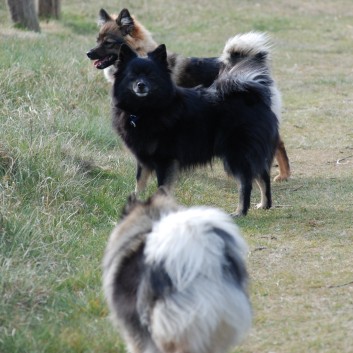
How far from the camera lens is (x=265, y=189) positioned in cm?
720

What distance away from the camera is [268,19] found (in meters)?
21.1

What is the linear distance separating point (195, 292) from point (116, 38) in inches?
245

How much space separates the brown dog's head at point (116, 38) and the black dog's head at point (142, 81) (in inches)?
79.0

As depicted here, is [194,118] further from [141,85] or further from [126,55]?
[126,55]

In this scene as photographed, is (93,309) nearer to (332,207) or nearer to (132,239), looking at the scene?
(132,239)

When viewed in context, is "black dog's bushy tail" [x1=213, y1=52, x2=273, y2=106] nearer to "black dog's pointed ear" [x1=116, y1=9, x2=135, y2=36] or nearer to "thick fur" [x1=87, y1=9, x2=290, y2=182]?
"thick fur" [x1=87, y1=9, x2=290, y2=182]

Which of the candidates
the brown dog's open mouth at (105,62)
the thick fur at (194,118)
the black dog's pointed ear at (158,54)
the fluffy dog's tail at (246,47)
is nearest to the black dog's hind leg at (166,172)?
the thick fur at (194,118)

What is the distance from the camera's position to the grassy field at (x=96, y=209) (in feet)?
14.4

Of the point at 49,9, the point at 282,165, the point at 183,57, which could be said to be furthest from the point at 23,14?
the point at 282,165

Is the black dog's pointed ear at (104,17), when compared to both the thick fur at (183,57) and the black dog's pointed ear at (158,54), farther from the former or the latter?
the black dog's pointed ear at (158,54)

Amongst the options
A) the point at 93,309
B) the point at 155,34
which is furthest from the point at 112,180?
the point at 155,34

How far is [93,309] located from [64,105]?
5.07m

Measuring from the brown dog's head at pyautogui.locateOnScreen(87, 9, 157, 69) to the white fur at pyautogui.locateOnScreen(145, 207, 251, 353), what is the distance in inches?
222

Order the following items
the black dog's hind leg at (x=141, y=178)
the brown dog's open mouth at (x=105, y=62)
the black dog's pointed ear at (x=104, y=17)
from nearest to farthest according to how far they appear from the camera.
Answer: the black dog's hind leg at (x=141, y=178)
the brown dog's open mouth at (x=105, y=62)
the black dog's pointed ear at (x=104, y=17)
